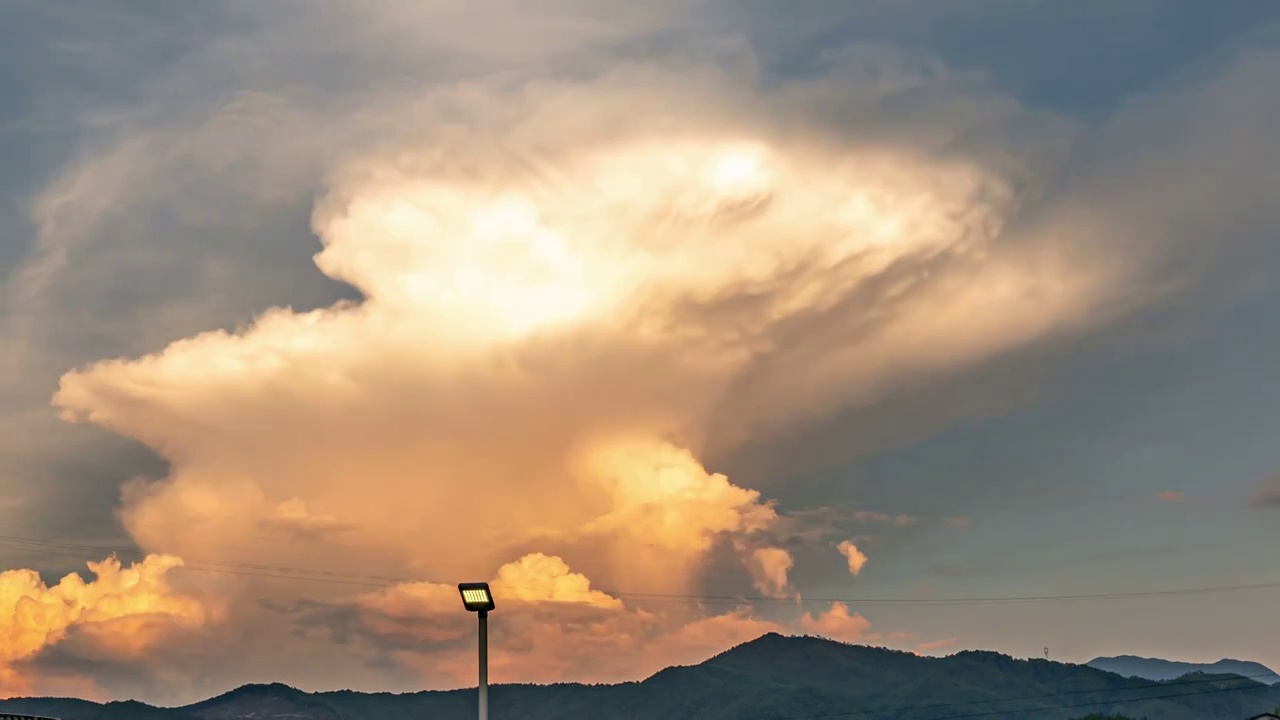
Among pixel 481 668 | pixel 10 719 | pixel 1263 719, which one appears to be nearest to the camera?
pixel 481 668

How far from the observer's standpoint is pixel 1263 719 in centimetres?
14100

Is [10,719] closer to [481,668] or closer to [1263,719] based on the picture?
[481,668]

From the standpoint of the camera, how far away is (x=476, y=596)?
54.5 m

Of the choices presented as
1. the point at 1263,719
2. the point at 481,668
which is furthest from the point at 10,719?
the point at 1263,719

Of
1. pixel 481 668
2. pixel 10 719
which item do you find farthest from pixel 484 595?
pixel 10 719

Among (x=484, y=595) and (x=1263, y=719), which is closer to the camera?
(x=484, y=595)

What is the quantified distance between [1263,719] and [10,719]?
12240 cm

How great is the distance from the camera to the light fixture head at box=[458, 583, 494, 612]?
5425 centimetres

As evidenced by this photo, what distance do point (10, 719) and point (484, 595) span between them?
41649mm

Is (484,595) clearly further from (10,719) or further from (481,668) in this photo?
(10,719)

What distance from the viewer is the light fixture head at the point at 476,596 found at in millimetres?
54250

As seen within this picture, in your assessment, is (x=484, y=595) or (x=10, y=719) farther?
(x=10, y=719)

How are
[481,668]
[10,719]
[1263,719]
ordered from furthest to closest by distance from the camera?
[1263,719] → [10,719] → [481,668]

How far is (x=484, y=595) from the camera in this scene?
54344mm
